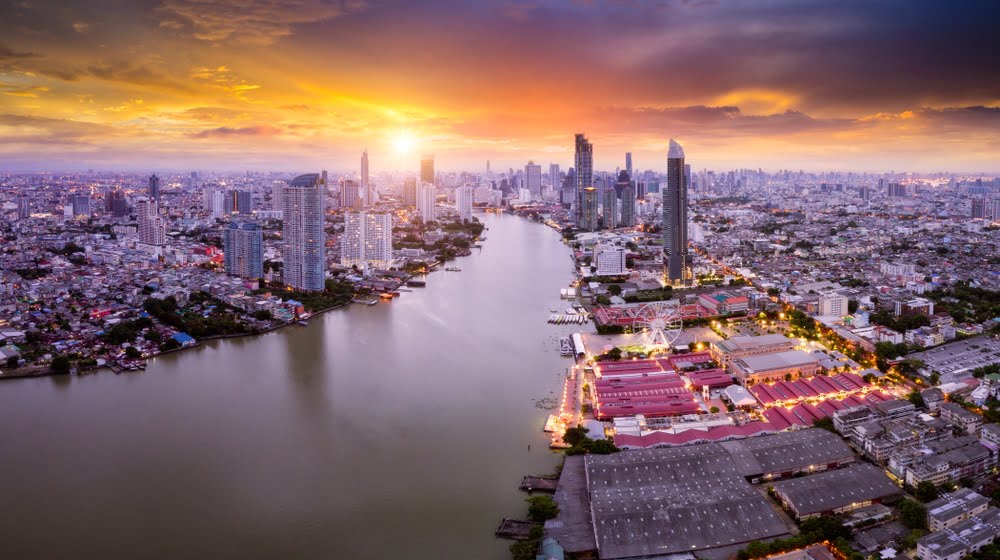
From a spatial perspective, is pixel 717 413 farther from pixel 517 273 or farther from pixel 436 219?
pixel 436 219

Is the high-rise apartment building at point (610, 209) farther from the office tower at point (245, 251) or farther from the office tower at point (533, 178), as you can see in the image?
the office tower at point (533, 178)

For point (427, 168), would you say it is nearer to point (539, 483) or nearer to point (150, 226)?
point (150, 226)

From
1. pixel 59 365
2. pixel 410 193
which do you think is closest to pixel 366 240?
pixel 59 365

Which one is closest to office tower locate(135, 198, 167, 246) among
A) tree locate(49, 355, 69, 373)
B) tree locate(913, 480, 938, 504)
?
tree locate(49, 355, 69, 373)

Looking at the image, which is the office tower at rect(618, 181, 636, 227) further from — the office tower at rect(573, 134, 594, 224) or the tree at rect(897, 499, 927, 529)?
the tree at rect(897, 499, 927, 529)

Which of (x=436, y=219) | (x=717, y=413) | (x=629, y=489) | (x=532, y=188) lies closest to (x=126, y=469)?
(x=629, y=489)
